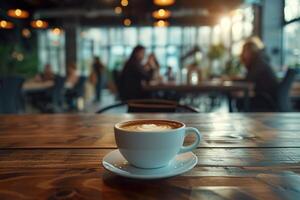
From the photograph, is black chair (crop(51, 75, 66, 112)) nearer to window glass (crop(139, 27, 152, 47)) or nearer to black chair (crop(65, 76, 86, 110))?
black chair (crop(65, 76, 86, 110))

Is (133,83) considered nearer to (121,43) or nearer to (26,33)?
(26,33)

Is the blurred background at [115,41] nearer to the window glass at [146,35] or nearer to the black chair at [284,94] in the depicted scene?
the window glass at [146,35]

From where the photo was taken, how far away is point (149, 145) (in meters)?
0.62

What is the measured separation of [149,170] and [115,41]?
56.8 ft

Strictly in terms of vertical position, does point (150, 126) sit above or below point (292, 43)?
below

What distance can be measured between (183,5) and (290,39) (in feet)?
18.1

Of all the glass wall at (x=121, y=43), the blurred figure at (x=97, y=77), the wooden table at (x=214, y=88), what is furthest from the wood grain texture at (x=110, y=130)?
the glass wall at (x=121, y=43)

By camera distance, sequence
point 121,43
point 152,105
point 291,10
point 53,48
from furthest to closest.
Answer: point 121,43, point 53,48, point 291,10, point 152,105

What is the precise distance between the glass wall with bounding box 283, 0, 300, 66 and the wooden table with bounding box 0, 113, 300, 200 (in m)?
6.33

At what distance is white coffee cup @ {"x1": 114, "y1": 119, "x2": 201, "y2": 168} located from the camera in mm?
625

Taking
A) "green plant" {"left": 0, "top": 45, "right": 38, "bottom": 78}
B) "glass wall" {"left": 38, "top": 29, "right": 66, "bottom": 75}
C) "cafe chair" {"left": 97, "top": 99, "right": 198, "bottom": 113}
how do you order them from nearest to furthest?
"cafe chair" {"left": 97, "top": 99, "right": 198, "bottom": 113}, "green plant" {"left": 0, "top": 45, "right": 38, "bottom": 78}, "glass wall" {"left": 38, "top": 29, "right": 66, "bottom": 75}

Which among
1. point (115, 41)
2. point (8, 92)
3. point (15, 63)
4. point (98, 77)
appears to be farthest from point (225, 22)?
point (8, 92)

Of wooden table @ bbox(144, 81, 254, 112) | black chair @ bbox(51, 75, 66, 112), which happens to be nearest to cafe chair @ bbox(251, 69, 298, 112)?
wooden table @ bbox(144, 81, 254, 112)

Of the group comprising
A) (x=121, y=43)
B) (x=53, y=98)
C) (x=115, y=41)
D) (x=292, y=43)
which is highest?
(x=115, y=41)
